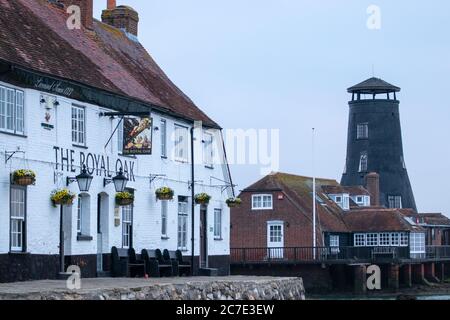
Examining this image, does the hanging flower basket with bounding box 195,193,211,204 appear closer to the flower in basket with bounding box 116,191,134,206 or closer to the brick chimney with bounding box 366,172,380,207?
the flower in basket with bounding box 116,191,134,206

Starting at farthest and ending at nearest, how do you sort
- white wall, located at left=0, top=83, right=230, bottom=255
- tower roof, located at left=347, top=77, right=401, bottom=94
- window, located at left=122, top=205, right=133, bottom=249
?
tower roof, located at left=347, top=77, right=401, bottom=94
window, located at left=122, top=205, right=133, bottom=249
white wall, located at left=0, top=83, right=230, bottom=255

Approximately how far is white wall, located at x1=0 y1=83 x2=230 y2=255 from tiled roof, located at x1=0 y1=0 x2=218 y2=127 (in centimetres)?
93

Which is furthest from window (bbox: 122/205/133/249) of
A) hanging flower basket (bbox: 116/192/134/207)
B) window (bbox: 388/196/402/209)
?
window (bbox: 388/196/402/209)

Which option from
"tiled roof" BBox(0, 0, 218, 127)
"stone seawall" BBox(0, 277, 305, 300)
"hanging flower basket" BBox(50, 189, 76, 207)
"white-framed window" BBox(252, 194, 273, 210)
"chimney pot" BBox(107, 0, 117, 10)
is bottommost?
"stone seawall" BBox(0, 277, 305, 300)

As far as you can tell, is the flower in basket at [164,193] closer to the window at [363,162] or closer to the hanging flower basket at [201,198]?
the hanging flower basket at [201,198]

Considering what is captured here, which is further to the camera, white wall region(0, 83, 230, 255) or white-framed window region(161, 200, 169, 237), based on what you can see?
white-framed window region(161, 200, 169, 237)

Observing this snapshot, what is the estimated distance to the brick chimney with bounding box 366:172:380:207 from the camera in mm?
85062

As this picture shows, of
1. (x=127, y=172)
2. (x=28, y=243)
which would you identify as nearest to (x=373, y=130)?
(x=127, y=172)

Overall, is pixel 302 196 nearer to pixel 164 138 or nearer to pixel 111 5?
pixel 111 5

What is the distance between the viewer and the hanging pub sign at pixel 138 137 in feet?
113

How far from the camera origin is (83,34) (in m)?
39.6

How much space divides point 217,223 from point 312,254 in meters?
26.2
